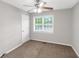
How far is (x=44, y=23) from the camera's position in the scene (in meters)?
5.77

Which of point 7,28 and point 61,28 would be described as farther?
point 61,28

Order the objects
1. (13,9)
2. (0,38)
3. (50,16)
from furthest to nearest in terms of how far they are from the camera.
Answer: (50,16) < (13,9) < (0,38)

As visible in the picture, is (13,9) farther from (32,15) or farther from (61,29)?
(61,29)

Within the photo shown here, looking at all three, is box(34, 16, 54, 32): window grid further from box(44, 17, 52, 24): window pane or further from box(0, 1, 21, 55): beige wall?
box(0, 1, 21, 55): beige wall

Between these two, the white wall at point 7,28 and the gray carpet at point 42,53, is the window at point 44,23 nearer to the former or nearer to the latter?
the gray carpet at point 42,53

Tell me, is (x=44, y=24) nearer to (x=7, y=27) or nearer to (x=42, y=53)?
(x=42, y=53)

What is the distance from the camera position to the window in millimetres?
5471

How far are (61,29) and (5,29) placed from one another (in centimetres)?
343

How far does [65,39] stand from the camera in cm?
489

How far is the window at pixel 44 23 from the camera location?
17.9 ft

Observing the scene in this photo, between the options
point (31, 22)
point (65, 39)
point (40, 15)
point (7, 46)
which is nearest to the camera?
point (7, 46)

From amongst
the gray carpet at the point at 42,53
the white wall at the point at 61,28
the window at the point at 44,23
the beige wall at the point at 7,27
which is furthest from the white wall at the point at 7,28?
the white wall at the point at 61,28

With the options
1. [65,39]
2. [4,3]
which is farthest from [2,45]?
[65,39]

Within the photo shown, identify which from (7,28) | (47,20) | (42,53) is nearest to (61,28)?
(47,20)
